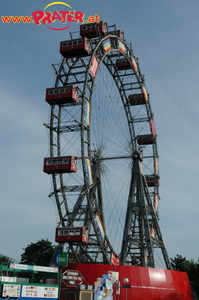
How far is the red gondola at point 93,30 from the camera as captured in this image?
4351 centimetres

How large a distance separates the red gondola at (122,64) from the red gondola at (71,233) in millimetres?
25073

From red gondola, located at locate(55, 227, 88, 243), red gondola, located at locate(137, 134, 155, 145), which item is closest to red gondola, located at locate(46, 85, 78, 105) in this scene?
red gondola, located at locate(55, 227, 88, 243)

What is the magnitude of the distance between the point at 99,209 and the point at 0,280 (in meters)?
18.1

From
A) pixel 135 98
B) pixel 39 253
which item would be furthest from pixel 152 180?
pixel 39 253

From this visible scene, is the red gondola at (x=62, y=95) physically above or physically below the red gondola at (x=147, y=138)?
below

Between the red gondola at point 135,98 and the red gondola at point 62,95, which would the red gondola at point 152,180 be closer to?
the red gondola at point 135,98

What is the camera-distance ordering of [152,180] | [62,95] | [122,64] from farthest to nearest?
[152,180], [122,64], [62,95]

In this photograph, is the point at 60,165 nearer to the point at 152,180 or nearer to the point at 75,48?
the point at 75,48

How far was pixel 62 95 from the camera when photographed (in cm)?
3691

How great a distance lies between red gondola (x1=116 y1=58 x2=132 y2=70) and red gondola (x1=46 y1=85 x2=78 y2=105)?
49.2 ft

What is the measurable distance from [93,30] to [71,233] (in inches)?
940

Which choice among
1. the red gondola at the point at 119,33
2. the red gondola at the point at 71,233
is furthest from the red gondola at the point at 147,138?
the red gondola at the point at 71,233

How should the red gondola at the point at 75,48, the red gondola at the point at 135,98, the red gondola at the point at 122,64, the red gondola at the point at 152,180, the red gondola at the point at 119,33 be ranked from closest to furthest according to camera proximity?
1. the red gondola at the point at 75,48
2. the red gondola at the point at 119,33
3. the red gondola at the point at 122,64
4. the red gondola at the point at 135,98
5. the red gondola at the point at 152,180

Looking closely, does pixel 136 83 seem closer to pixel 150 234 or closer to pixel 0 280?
pixel 150 234
